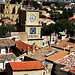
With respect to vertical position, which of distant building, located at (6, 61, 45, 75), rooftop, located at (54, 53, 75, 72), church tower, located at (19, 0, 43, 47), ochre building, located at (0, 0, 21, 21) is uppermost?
church tower, located at (19, 0, 43, 47)

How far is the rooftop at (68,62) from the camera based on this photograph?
26.5m

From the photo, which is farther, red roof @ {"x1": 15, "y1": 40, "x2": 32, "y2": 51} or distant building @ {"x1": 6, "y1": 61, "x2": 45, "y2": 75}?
red roof @ {"x1": 15, "y1": 40, "x2": 32, "y2": 51}

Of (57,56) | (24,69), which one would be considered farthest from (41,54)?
(24,69)

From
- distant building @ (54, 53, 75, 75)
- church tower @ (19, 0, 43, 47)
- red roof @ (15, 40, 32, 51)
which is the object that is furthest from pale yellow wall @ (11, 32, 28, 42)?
distant building @ (54, 53, 75, 75)

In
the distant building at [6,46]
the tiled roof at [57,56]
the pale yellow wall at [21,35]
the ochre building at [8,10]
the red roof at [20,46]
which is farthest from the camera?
the ochre building at [8,10]

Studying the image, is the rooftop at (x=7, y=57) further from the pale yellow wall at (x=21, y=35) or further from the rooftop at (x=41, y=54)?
the pale yellow wall at (x=21, y=35)

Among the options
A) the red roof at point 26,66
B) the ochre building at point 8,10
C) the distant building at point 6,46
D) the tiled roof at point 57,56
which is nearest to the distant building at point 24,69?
the red roof at point 26,66

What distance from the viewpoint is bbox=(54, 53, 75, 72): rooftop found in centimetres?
2646

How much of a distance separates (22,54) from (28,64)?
8.47 m

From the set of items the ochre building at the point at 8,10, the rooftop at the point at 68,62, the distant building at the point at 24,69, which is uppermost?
the distant building at the point at 24,69

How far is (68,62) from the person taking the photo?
2816 cm

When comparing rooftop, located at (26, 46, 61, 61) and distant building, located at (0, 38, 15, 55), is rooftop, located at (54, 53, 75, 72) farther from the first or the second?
distant building, located at (0, 38, 15, 55)

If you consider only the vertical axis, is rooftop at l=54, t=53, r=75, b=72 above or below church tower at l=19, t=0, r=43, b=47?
below

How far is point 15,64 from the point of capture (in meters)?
25.3
